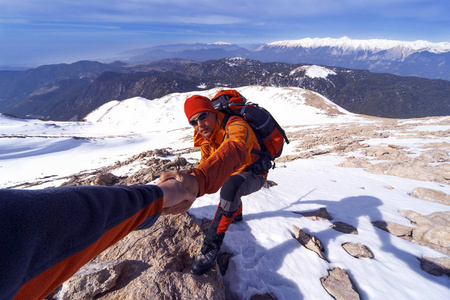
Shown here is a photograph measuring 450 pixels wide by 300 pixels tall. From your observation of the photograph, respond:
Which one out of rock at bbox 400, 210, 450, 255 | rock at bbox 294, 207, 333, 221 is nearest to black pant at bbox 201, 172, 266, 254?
rock at bbox 294, 207, 333, 221

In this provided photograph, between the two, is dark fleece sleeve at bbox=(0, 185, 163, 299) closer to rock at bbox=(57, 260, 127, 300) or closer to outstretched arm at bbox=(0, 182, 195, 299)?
outstretched arm at bbox=(0, 182, 195, 299)

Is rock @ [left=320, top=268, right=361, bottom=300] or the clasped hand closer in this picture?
the clasped hand

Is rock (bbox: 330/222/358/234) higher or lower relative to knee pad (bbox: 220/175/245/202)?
lower

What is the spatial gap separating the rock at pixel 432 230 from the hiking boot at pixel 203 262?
14.4 ft

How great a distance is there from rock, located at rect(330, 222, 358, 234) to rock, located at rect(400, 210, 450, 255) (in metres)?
1.12

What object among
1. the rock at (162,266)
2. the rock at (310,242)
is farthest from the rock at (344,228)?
the rock at (162,266)

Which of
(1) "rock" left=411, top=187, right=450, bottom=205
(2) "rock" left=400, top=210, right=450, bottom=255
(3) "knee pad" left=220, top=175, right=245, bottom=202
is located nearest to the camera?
(3) "knee pad" left=220, top=175, right=245, bottom=202

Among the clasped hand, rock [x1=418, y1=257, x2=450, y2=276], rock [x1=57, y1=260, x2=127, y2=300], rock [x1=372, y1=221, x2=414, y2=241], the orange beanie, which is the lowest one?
rock [x1=372, y1=221, x2=414, y2=241]

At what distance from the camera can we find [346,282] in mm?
3172

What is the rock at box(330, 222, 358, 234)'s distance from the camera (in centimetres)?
456

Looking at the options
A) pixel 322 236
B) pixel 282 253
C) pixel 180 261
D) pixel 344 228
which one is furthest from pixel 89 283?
pixel 344 228

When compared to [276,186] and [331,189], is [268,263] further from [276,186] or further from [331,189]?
[331,189]

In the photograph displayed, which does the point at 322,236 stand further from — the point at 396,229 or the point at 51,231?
the point at 51,231

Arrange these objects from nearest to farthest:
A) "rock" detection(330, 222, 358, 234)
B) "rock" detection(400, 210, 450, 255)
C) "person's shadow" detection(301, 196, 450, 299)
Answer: "person's shadow" detection(301, 196, 450, 299), "rock" detection(400, 210, 450, 255), "rock" detection(330, 222, 358, 234)
